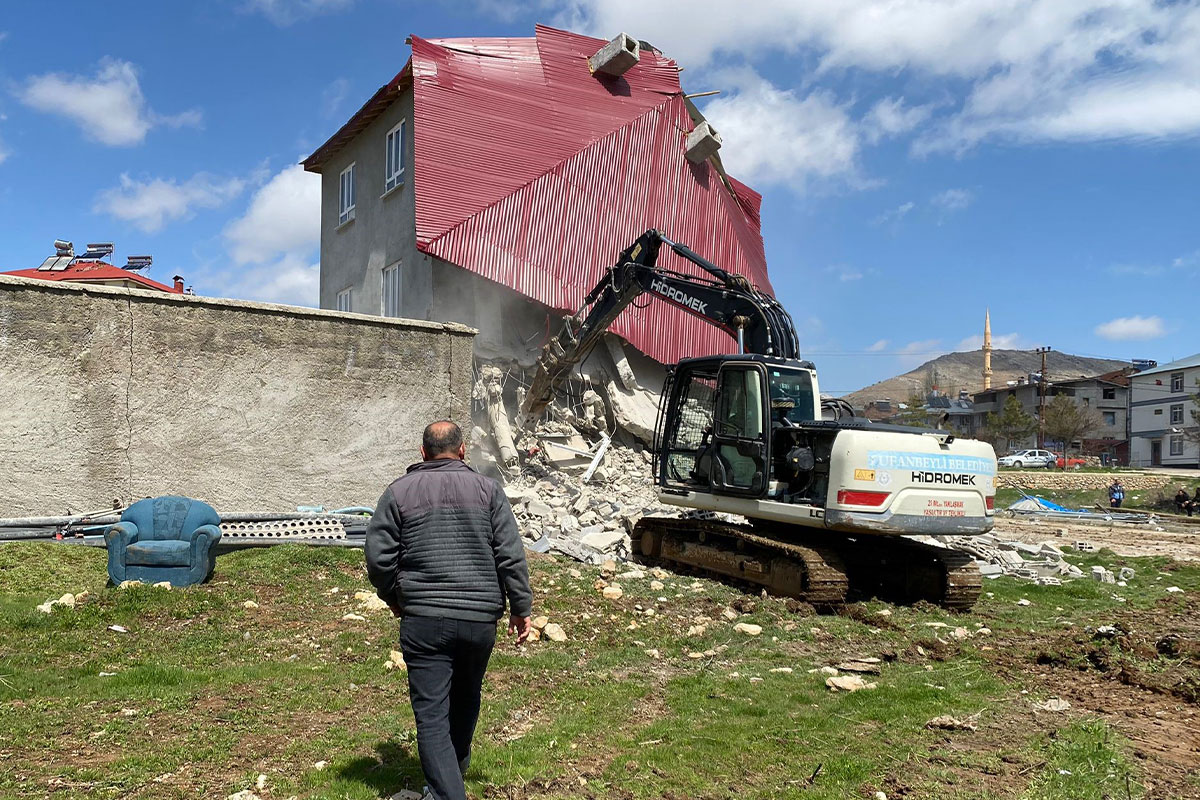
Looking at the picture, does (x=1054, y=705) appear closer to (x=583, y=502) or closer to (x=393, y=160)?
(x=583, y=502)

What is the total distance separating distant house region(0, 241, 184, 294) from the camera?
116ft

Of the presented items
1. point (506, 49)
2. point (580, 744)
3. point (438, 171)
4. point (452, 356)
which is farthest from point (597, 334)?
point (580, 744)

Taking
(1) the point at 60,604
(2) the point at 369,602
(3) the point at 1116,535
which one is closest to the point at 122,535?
(1) the point at 60,604

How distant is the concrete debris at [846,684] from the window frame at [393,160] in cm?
1553

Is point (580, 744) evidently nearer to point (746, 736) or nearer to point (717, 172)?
point (746, 736)

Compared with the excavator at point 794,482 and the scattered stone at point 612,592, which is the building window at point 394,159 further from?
the scattered stone at point 612,592

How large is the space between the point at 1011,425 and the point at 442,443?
220 ft

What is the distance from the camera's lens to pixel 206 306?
39.3ft

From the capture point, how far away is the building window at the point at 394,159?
1964 centimetres

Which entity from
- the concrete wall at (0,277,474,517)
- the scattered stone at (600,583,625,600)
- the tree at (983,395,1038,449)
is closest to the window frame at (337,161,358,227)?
the concrete wall at (0,277,474,517)

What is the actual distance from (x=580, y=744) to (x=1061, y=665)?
420 centimetres

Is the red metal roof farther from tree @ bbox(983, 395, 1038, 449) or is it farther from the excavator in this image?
tree @ bbox(983, 395, 1038, 449)

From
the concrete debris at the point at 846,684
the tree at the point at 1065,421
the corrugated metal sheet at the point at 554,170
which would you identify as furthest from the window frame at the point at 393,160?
the tree at the point at 1065,421

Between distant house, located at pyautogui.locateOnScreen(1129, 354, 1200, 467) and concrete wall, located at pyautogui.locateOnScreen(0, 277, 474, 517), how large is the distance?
61863mm
